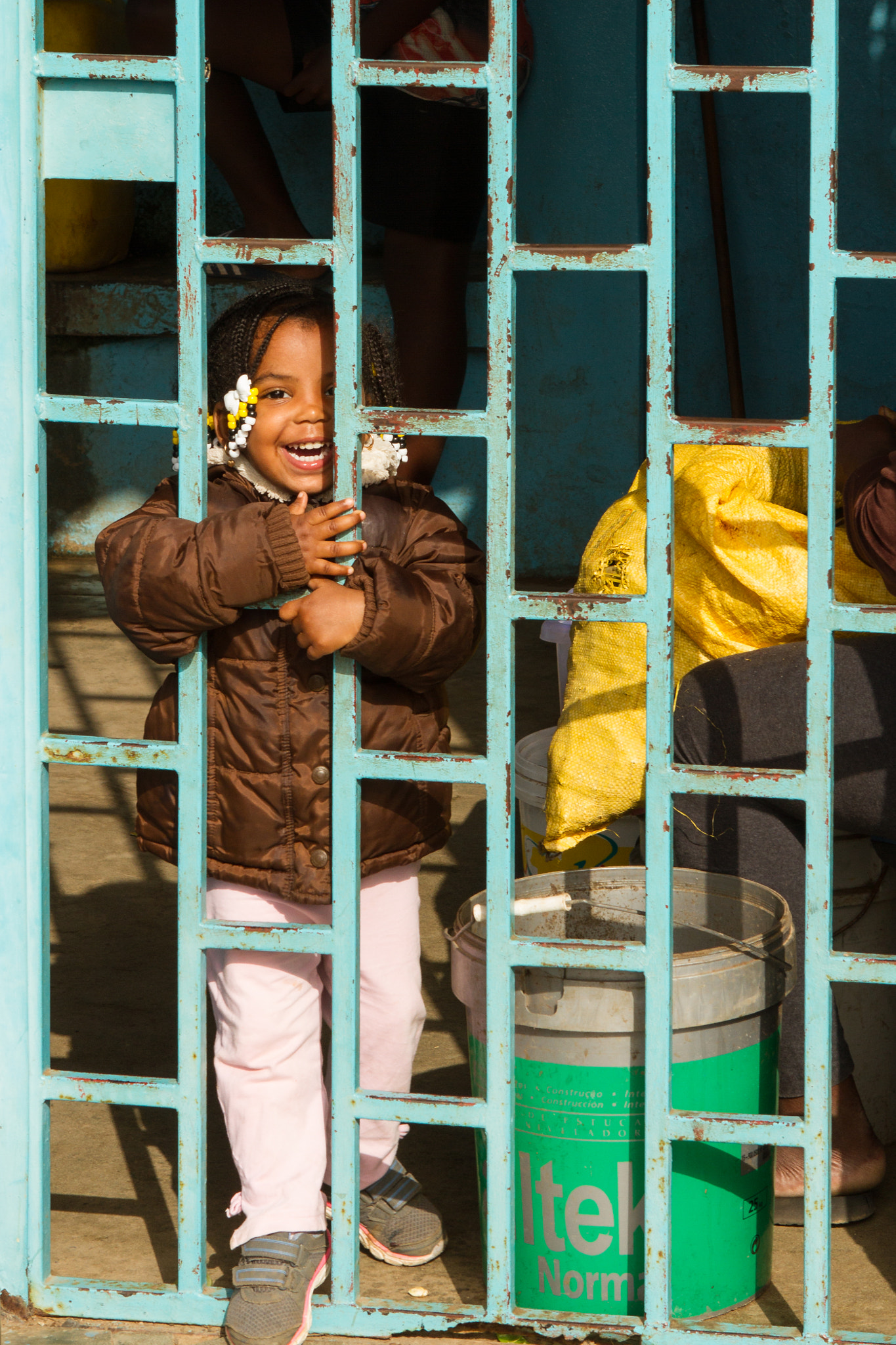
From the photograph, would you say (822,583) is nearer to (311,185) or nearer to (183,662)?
(183,662)

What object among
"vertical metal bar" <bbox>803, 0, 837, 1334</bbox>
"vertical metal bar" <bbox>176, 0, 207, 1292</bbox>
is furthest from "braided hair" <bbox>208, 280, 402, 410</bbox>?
"vertical metal bar" <bbox>803, 0, 837, 1334</bbox>

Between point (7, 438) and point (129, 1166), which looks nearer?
point (7, 438)

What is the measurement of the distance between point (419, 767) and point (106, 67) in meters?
0.88

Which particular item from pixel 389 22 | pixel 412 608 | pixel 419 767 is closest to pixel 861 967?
pixel 419 767

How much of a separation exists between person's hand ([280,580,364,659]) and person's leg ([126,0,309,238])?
3618 millimetres

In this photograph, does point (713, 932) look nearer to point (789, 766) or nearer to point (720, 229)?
point (789, 766)

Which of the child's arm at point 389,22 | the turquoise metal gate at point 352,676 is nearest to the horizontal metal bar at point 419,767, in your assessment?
the turquoise metal gate at point 352,676

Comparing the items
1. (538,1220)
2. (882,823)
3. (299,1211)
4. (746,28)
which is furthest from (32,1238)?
(746,28)

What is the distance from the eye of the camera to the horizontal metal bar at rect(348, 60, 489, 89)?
1.69 meters

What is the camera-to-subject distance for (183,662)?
75.7 inches

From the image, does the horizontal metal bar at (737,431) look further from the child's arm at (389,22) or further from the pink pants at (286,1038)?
the child's arm at (389,22)

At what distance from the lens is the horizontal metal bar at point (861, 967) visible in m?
1.81

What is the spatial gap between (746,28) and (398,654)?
4.31 m

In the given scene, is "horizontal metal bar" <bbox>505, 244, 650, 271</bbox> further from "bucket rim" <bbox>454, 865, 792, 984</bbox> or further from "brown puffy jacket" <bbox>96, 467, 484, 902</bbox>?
"bucket rim" <bbox>454, 865, 792, 984</bbox>
